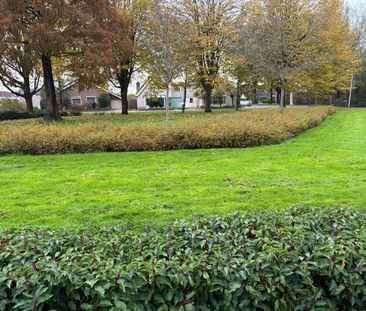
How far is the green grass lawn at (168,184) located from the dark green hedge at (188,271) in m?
1.96

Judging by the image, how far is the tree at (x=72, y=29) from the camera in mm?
18328

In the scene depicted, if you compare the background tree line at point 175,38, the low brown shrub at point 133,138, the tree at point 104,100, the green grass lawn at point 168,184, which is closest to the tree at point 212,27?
the background tree line at point 175,38

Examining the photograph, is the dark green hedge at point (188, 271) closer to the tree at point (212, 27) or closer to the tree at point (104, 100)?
the tree at point (212, 27)

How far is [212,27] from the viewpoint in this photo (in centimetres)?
2738

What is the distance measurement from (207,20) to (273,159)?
21.4 meters

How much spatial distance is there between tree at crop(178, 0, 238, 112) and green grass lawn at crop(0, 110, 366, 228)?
18.9 meters

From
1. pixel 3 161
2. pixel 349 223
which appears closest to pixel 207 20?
pixel 3 161

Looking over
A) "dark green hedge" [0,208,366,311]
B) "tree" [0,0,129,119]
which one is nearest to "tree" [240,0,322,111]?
"tree" [0,0,129,119]

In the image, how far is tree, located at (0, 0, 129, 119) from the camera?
1833 centimetres

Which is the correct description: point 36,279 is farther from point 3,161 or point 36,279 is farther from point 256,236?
point 3,161

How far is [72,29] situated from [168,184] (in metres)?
15.7

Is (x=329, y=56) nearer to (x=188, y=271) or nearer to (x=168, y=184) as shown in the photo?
(x=168, y=184)

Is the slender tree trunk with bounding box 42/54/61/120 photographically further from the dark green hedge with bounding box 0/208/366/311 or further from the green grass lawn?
the dark green hedge with bounding box 0/208/366/311

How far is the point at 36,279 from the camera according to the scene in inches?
76.9
